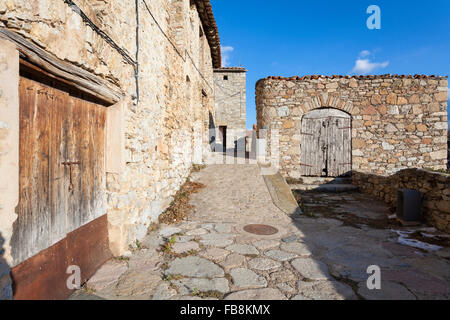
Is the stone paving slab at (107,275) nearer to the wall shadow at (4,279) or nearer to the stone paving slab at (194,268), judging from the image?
the stone paving slab at (194,268)

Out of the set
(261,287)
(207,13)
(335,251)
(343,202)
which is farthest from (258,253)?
(207,13)

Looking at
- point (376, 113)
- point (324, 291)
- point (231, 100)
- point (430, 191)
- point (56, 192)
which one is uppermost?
point (231, 100)

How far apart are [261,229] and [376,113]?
671 centimetres

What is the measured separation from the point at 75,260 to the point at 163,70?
3.46 m

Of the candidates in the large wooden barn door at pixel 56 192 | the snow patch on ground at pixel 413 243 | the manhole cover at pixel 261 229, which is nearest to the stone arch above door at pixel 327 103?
the snow patch on ground at pixel 413 243

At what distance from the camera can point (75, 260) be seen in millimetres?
2381

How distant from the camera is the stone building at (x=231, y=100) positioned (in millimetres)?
15680

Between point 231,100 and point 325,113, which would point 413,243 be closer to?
point 325,113

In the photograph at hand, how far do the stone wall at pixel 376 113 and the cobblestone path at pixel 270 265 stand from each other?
4641 millimetres

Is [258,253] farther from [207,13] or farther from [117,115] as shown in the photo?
[207,13]

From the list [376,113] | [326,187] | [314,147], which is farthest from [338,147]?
[376,113]

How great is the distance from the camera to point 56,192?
83.7 inches

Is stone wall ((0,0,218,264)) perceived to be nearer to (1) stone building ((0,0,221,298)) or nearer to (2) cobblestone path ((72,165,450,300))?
(1) stone building ((0,0,221,298))
